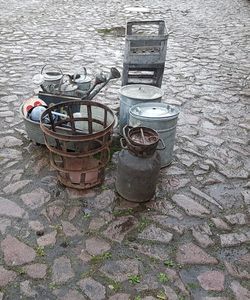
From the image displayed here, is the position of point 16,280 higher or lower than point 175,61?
higher

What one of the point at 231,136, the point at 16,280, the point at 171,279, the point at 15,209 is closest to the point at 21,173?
the point at 15,209

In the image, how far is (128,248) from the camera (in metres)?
3.46

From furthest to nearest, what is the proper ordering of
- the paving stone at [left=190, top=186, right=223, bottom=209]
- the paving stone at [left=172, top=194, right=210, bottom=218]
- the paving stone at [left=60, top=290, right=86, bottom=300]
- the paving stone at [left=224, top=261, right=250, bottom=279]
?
the paving stone at [left=190, top=186, right=223, bottom=209] < the paving stone at [left=172, top=194, right=210, bottom=218] < the paving stone at [left=224, top=261, right=250, bottom=279] < the paving stone at [left=60, top=290, right=86, bottom=300]

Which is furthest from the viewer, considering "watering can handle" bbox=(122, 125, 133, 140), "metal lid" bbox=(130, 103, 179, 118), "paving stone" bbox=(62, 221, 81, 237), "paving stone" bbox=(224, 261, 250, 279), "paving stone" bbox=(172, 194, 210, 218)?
"metal lid" bbox=(130, 103, 179, 118)

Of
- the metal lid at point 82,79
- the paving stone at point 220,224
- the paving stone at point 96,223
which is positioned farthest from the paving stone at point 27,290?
the metal lid at point 82,79

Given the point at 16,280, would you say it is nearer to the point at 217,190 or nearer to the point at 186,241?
the point at 186,241

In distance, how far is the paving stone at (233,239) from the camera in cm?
357

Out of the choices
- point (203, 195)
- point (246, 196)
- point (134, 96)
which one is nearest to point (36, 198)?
point (134, 96)

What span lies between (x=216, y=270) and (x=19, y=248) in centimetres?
181

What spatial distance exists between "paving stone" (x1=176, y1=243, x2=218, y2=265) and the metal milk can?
0.73 m

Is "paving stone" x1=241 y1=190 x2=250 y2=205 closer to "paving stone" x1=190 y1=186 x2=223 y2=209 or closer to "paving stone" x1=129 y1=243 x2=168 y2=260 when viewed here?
"paving stone" x1=190 y1=186 x2=223 y2=209

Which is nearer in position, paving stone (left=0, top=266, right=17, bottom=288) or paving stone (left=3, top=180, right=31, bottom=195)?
paving stone (left=0, top=266, right=17, bottom=288)

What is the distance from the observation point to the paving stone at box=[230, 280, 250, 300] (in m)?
3.04

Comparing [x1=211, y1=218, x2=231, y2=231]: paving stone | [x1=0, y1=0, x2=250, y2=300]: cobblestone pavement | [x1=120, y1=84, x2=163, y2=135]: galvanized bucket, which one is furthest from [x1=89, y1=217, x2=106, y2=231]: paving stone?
[x1=120, y1=84, x2=163, y2=135]: galvanized bucket
